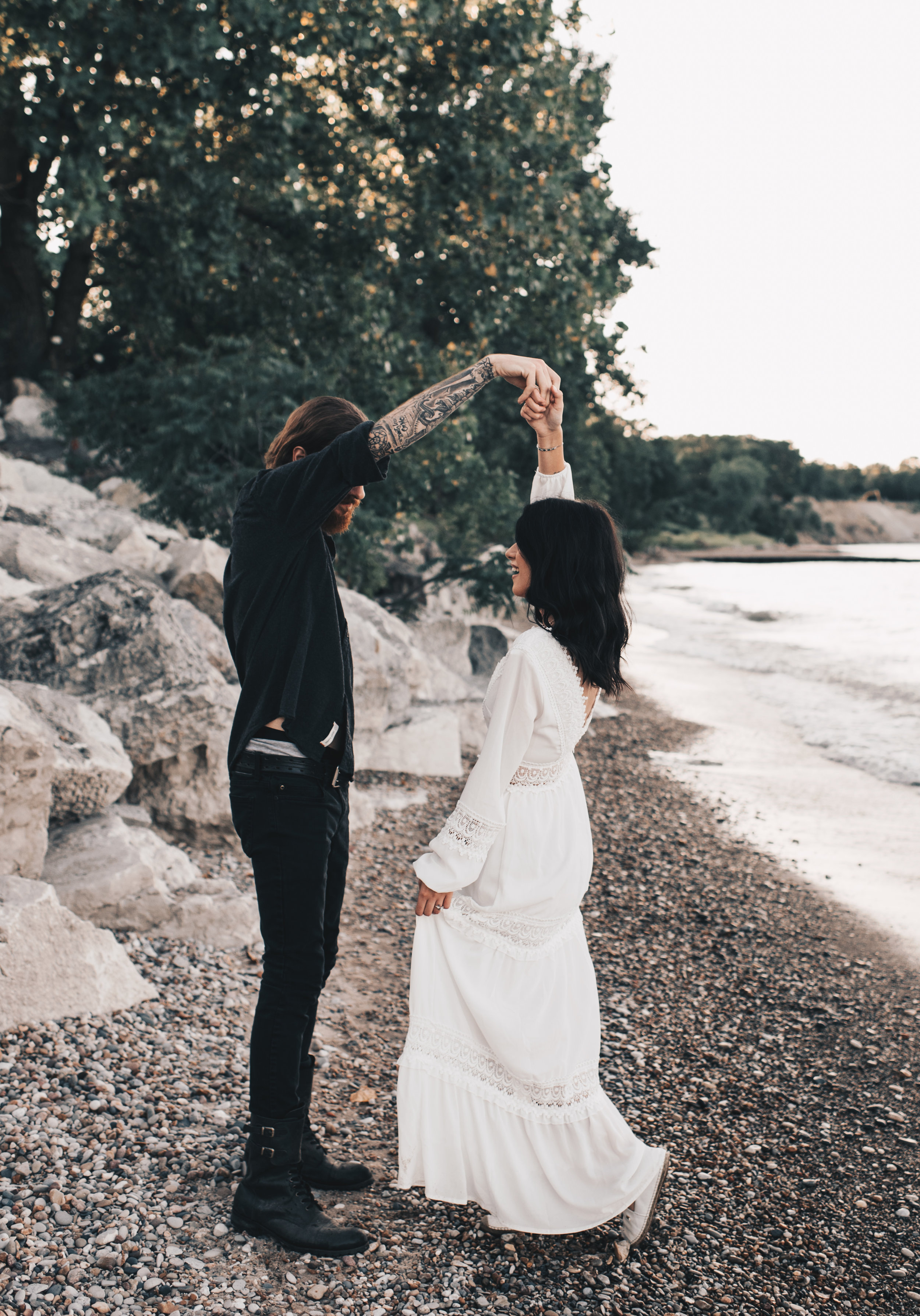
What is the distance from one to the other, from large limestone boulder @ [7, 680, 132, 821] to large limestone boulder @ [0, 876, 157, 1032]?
0.88 m

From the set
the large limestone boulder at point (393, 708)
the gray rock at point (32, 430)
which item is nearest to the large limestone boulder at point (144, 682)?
the large limestone boulder at point (393, 708)

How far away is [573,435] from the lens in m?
23.7

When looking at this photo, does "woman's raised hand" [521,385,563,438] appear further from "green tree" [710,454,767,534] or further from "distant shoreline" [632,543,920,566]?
"green tree" [710,454,767,534]

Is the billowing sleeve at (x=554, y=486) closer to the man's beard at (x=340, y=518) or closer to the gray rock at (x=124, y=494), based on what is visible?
the man's beard at (x=340, y=518)

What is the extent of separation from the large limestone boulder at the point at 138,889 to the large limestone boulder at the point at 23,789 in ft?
0.80

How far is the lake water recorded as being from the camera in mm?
7188

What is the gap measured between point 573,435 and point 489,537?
10860mm

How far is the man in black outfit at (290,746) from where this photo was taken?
250 centimetres

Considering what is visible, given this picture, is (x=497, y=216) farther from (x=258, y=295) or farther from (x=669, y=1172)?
(x=669, y=1172)

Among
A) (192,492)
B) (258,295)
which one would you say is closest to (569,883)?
(192,492)

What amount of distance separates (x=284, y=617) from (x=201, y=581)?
5063 millimetres

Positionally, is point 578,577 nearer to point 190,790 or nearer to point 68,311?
point 190,790

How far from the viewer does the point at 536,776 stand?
262 cm

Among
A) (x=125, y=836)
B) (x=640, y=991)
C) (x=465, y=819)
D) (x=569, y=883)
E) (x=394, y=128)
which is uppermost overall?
(x=394, y=128)
